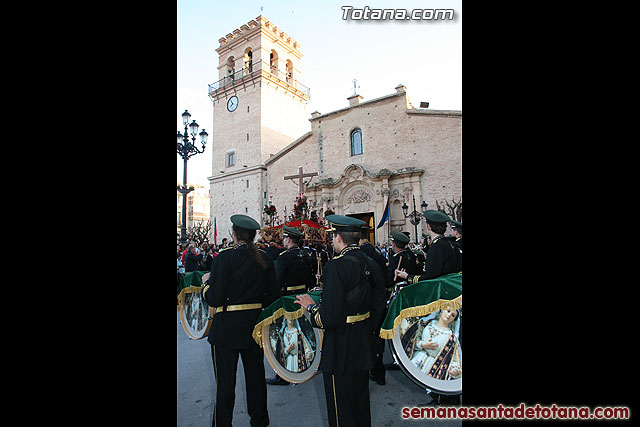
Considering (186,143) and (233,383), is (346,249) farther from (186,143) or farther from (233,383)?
(186,143)

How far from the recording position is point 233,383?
3371mm

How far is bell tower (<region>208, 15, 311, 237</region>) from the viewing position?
27.3m

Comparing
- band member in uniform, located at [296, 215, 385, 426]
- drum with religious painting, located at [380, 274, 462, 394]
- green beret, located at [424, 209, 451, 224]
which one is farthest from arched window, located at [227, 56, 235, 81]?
band member in uniform, located at [296, 215, 385, 426]

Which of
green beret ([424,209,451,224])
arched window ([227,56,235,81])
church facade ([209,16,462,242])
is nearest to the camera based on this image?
green beret ([424,209,451,224])

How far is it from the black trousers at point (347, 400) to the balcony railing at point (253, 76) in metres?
27.8

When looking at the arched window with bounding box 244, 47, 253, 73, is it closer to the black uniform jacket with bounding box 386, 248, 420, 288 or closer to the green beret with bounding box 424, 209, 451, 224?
the black uniform jacket with bounding box 386, 248, 420, 288

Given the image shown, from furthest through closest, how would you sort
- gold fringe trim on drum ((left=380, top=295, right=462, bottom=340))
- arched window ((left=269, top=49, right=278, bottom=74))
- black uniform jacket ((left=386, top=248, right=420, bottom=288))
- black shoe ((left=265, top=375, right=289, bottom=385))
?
arched window ((left=269, top=49, right=278, bottom=74)), black uniform jacket ((left=386, top=248, right=420, bottom=288)), black shoe ((left=265, top=375, right=289, bottom=385)), gold fringe trim on drum ((left=380, top=295, right=462, bottom=340))

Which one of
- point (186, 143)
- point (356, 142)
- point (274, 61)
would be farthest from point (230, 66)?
point (186, 143)

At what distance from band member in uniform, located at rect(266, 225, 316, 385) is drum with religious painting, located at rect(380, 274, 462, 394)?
2.25 m

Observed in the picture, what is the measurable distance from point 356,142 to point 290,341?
2104 cm
